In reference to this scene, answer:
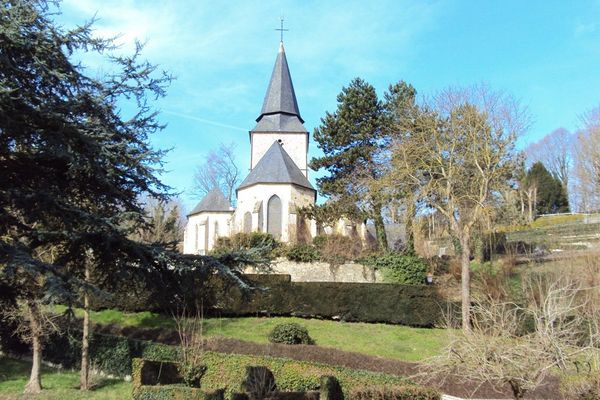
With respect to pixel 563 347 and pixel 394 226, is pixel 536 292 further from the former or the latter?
pixel 394 226

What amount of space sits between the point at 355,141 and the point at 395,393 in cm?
1839

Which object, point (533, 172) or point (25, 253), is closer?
point (25, 253)

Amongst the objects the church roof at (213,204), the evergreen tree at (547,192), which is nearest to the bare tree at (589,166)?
the evergreen tree at (547,192)

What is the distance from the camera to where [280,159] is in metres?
33.7

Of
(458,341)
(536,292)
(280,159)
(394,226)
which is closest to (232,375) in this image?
(458,341)

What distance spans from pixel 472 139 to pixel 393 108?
7050mm

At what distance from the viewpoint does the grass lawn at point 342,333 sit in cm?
1542

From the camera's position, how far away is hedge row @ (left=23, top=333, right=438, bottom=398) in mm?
10883

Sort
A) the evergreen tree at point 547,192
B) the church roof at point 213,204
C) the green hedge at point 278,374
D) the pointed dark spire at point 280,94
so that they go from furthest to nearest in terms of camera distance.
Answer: the evergreen tree at point 547,192, the pointed dark spire at point 280,94, the church roof at point 213,204, the green hedge at point 278,374

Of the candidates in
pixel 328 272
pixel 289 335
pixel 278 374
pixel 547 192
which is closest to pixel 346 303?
pixel 289 335

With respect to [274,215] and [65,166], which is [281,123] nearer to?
[274,215]

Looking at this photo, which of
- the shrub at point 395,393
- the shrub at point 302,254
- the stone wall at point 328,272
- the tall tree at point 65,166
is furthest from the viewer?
the shrub at point 302,254

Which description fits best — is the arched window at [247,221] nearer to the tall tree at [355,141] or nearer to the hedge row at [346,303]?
the tall tree at [355,141]

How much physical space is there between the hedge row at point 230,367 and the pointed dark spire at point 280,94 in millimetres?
28144
